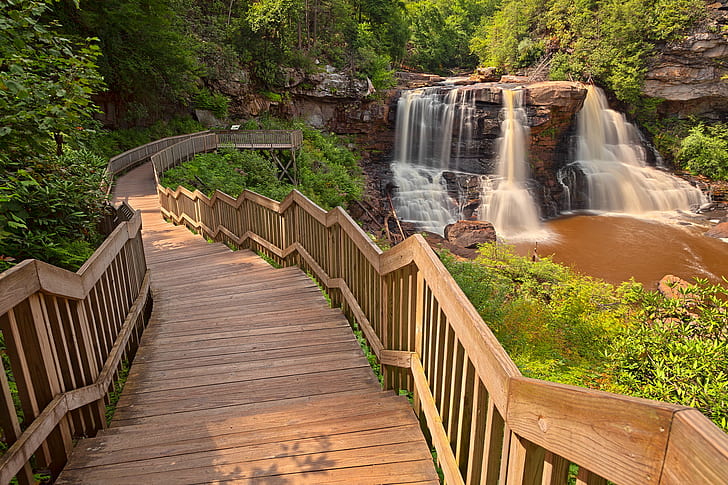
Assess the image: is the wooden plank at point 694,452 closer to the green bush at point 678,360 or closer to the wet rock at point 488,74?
the green bush at point 678,360

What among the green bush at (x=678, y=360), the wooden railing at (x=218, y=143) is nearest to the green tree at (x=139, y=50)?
the wooden railing at (x=218, y=143)

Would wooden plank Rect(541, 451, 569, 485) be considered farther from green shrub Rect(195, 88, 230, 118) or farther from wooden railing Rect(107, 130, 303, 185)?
green shrub Rect(195, 88, 230, 118)

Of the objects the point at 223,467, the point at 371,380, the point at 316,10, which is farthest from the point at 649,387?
the point at 316,10

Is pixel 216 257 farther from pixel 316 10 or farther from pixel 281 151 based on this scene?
pixel 316 10

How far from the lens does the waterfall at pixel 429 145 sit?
24000mm

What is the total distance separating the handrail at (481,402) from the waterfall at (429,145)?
19306mm

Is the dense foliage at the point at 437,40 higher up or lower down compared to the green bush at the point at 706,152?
higher up

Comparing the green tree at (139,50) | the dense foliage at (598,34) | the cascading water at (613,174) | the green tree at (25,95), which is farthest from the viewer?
the dense foliage at (598,34)

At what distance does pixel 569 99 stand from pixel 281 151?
16.3m

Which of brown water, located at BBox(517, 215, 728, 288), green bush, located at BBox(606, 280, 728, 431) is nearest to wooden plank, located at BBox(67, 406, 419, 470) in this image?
green bush, located at BBox(606, 280, 728, 431)

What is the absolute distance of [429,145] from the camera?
27.2 m

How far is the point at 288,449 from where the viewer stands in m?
2.81

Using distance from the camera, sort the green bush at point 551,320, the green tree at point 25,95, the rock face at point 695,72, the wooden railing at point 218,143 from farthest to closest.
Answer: the rock face at point 695,72 → the wooden railing at point 218,143 → the green bush at point 551,320 → the green tree at point 25,95

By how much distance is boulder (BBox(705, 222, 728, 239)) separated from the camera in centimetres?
1958
